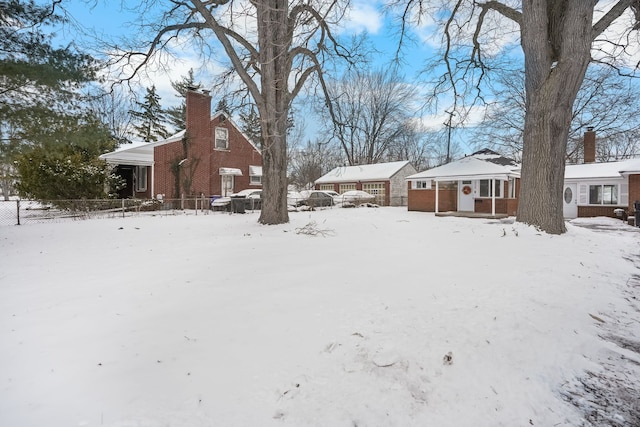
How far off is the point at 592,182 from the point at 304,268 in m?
20.7

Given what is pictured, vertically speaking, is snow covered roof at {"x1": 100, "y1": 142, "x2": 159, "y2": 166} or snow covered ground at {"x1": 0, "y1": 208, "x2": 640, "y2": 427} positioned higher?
snow covered roof at {"x1": 100, "y1": 142, "x2": 159, "y2": 166}

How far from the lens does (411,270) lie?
15.8 feet

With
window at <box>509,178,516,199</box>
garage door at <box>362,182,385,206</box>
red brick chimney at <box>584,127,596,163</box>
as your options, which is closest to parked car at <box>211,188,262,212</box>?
garage door at <box>362,182,385,206</box>

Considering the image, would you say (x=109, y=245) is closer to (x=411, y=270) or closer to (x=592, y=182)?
(x=411, y=270)

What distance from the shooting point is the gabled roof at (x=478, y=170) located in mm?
16734

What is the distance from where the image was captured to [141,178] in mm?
20938

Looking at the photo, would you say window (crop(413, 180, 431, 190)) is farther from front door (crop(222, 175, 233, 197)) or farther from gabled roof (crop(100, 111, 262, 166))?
front door (crop(222, 175, 233, 197))

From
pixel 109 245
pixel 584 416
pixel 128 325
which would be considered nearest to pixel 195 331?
pixel 128 325

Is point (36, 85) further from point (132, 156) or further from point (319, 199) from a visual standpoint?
point (319, 199)

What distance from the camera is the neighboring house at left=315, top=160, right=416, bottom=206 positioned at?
2918 centimetres

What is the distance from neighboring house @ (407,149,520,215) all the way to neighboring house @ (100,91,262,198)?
1297cm

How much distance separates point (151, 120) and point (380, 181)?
26.7 meters

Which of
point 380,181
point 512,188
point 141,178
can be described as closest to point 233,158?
point 141,178

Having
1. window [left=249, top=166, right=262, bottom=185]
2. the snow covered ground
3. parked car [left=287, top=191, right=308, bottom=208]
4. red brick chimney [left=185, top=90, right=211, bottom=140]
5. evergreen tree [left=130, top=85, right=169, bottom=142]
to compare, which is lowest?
the snow covered ground
